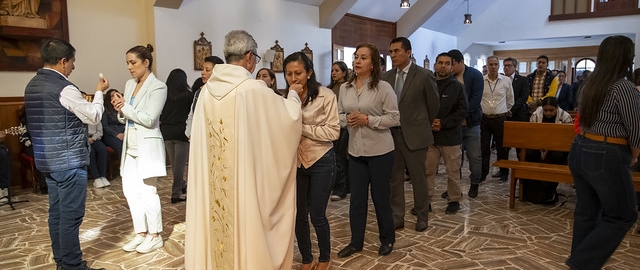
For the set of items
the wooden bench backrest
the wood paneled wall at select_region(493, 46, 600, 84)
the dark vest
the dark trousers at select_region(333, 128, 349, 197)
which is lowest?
the dark trousers at select_region(333, 128, 349, 197)

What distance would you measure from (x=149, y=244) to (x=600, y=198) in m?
3.14

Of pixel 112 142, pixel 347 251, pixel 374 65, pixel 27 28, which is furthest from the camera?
pixel 112 142

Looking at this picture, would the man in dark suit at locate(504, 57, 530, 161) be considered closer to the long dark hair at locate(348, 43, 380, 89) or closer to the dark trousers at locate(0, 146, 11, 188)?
the long dark hair at locate(348, 43, 380, 89)

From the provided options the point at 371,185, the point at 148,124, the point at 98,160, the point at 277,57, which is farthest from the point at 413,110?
the point at 277,57

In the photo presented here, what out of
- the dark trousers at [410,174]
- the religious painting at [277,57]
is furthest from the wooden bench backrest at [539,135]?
the religious painting at [277,57]

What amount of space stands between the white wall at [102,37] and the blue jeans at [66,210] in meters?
3.97

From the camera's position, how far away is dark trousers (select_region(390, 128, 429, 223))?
372 centimetres

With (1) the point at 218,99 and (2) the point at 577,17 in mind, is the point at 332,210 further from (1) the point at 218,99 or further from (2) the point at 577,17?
(2) the point at 577,17

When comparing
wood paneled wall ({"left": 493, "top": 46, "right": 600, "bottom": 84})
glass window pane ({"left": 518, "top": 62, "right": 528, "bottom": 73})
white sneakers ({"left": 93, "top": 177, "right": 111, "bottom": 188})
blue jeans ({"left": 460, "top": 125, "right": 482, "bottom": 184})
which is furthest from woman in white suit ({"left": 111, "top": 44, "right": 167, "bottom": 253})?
glass window pane ({"left": 518, "top": 62, "right": 528, "bottom": 73})

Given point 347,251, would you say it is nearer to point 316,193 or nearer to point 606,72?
point 316,193

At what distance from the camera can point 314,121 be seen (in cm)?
274

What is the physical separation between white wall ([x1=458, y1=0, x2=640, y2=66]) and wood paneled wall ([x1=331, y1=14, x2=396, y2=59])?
12.1ft

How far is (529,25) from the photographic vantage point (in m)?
13.1

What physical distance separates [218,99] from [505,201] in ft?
12.5
